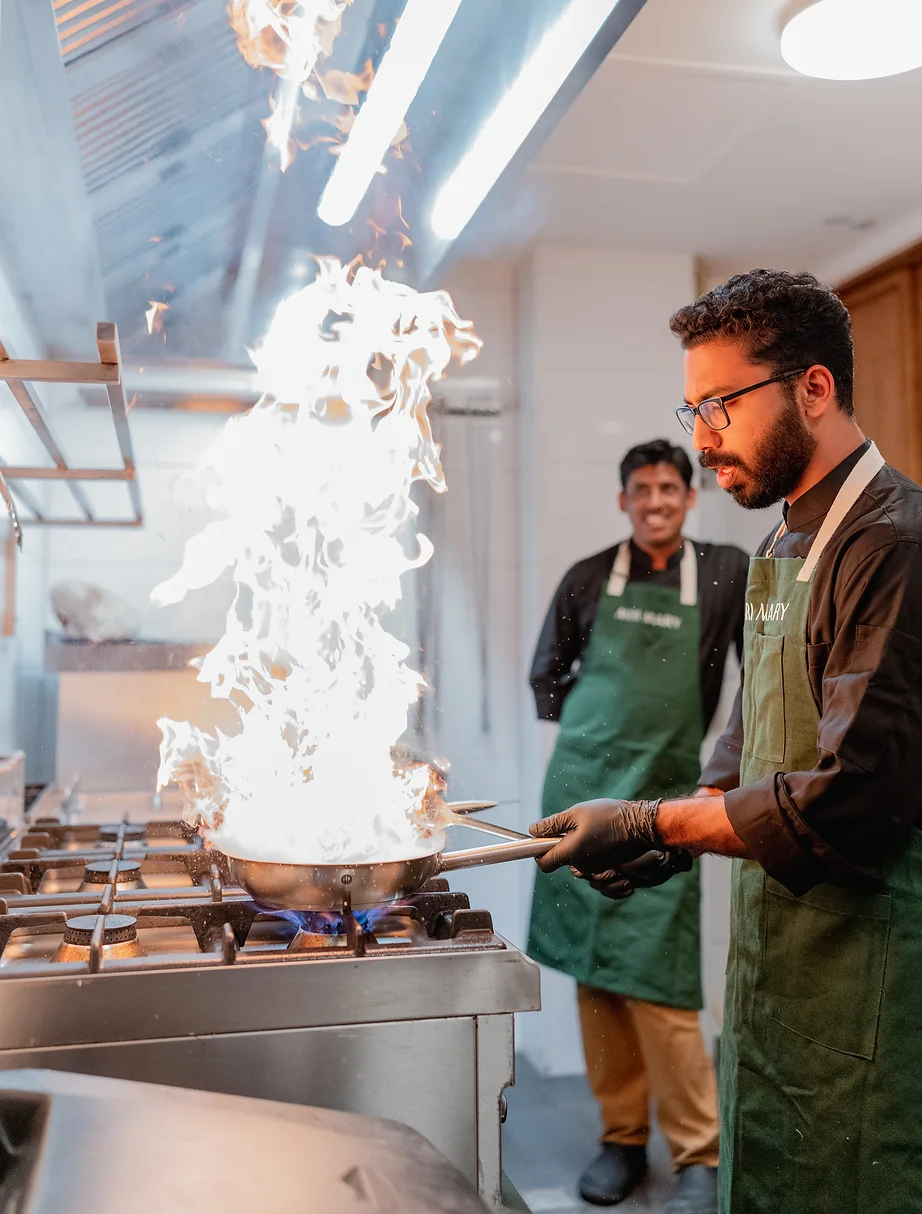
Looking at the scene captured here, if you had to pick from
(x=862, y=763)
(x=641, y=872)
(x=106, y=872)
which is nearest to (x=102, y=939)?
(x=106, y=872)

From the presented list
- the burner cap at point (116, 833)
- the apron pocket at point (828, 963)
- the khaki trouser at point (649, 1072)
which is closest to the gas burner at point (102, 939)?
the burner cap at point (116, 833)

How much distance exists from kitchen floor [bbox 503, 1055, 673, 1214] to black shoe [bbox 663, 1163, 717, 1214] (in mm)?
33

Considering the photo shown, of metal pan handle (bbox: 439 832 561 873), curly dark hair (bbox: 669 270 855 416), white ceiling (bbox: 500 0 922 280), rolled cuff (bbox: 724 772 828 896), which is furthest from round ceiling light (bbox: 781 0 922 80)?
metal pan handle (bbox: 439 832 561 873)

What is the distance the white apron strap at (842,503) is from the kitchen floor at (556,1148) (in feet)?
5.53

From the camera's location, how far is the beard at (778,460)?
1.49 m

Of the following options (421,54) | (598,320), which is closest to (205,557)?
(598,320)

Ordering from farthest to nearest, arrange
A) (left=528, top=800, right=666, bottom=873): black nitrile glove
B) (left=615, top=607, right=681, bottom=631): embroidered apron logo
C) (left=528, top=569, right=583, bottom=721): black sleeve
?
1. (left=528, top=569, right=583, bottom=721): black sleeve
2. (left=615, top=607, right=681, bottom=631): embroidered apron logo
3. (left=528, top=800, right=666, bottom=873): black nitrile glove

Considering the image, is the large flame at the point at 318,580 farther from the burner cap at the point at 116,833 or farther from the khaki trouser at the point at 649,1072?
the khaki trouser at the point at 649,1072

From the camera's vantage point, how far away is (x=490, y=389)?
3.56 m

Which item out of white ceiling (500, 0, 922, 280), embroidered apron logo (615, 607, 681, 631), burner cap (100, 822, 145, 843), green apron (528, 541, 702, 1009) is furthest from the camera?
embroidered apron logo (615, 607, 681, 631)

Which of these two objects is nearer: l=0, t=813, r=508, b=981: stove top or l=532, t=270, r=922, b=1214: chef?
l=0, t=813, r=508, b=981: stove top

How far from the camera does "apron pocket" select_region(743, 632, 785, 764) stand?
4.85 ft

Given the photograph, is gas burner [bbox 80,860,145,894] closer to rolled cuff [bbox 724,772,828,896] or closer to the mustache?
rolled cuff [bbox 724,772,828,896]

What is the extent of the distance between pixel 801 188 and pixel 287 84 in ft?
5.50
